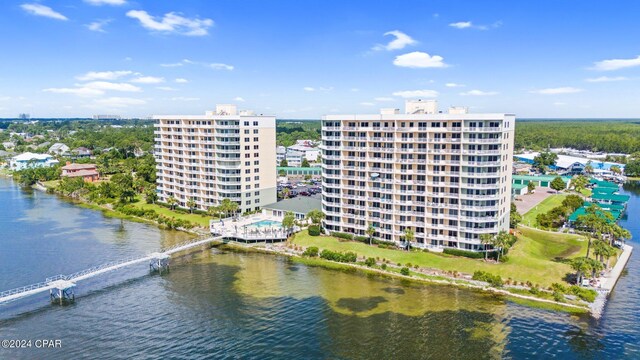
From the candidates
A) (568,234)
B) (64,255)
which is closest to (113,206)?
(64,255)

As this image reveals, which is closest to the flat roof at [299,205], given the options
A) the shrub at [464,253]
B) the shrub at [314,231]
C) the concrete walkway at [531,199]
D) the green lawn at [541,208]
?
the shrub at [314,231]

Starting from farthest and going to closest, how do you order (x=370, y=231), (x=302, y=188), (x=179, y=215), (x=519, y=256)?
1. (x=302, y=188)
2. (x=179, y=215)
3. (x=370, y=231)
4. (x=519, y=256)

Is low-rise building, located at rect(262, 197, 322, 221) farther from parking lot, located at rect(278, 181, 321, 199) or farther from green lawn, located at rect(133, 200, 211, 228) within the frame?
parking lot, located at rect(278, 181, 321, 199)

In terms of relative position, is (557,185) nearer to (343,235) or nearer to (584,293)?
(343,235)

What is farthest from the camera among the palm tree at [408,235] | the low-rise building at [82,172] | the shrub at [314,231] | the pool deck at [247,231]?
the low-rise building at [82,172]

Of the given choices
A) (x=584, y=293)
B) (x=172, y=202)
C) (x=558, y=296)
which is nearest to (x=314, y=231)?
(x=558, y=296)

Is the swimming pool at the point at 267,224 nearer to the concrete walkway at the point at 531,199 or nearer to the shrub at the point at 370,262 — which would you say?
the shrub at the point at 370,262

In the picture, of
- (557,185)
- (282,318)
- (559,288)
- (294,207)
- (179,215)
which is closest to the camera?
(282,318)

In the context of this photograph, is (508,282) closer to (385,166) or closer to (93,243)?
(385,166)
